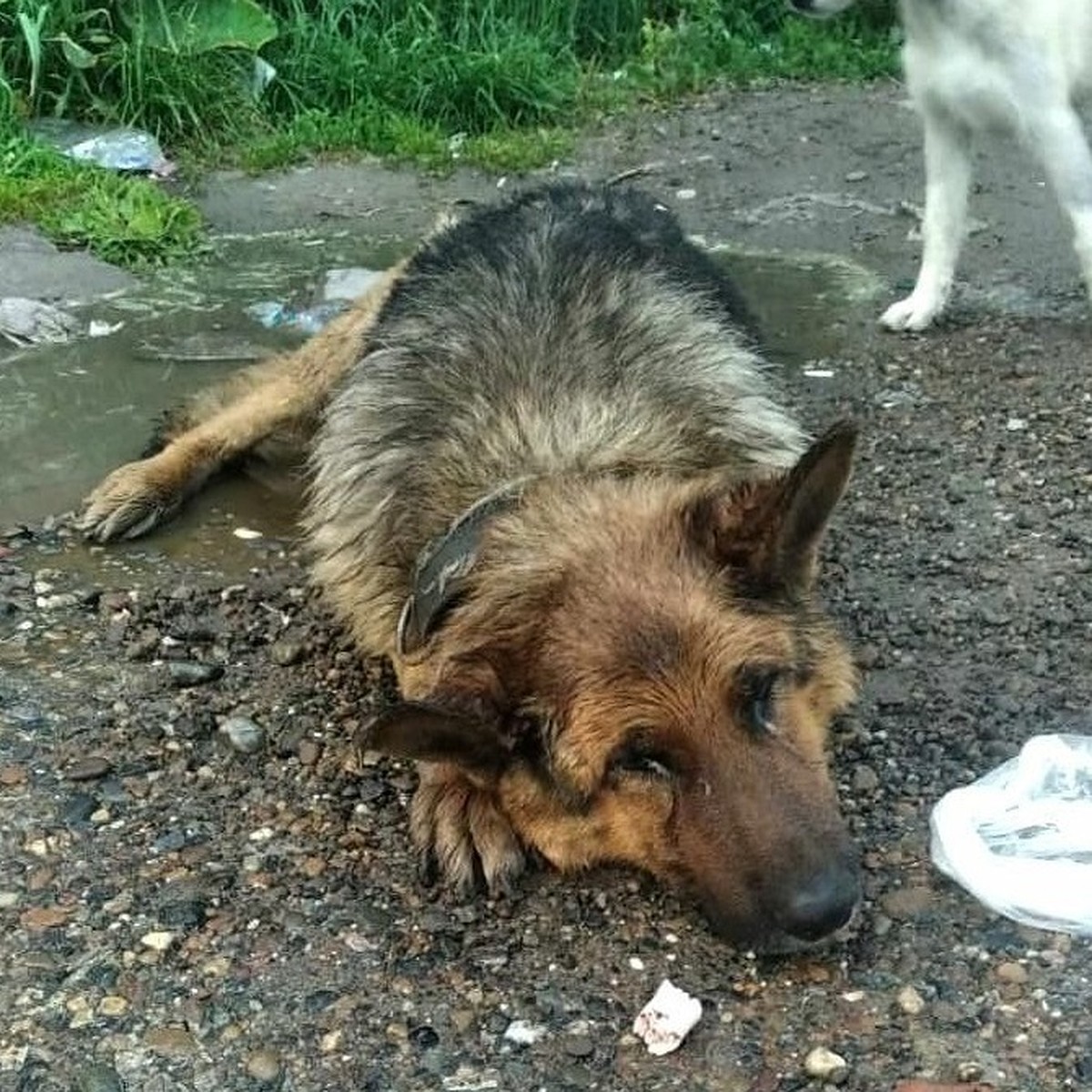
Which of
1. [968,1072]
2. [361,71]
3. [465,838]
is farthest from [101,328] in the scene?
[968,1072]

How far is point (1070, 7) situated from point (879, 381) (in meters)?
1.43

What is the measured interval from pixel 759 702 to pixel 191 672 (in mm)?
1715

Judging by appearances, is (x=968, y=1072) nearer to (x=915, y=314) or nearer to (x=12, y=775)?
Result: (x=12, y=775)

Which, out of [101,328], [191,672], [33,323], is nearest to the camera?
[191,672]

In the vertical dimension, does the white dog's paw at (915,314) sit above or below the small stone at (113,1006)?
below

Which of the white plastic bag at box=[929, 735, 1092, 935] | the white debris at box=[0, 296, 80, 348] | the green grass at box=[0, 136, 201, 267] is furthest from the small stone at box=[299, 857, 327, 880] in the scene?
the green grass at box=[0, 136, 201, 267]

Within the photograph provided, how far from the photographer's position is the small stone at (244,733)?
3.79 m

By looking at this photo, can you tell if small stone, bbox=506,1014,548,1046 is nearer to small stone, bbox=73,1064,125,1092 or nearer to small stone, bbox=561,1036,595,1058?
small stone, bbox=561,1036,595,1058

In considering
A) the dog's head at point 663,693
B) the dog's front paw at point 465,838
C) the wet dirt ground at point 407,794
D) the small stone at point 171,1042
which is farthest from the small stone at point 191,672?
the small stone at point 171,1042

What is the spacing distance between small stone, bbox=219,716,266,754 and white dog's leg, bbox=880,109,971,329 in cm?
325

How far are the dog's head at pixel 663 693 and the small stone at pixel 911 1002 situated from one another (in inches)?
8.4

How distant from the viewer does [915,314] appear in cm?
612

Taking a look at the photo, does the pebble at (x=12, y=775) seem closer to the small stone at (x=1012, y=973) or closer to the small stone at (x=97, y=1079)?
the small stone at (x=97, y=1079)

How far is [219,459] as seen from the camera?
17.0 ft
